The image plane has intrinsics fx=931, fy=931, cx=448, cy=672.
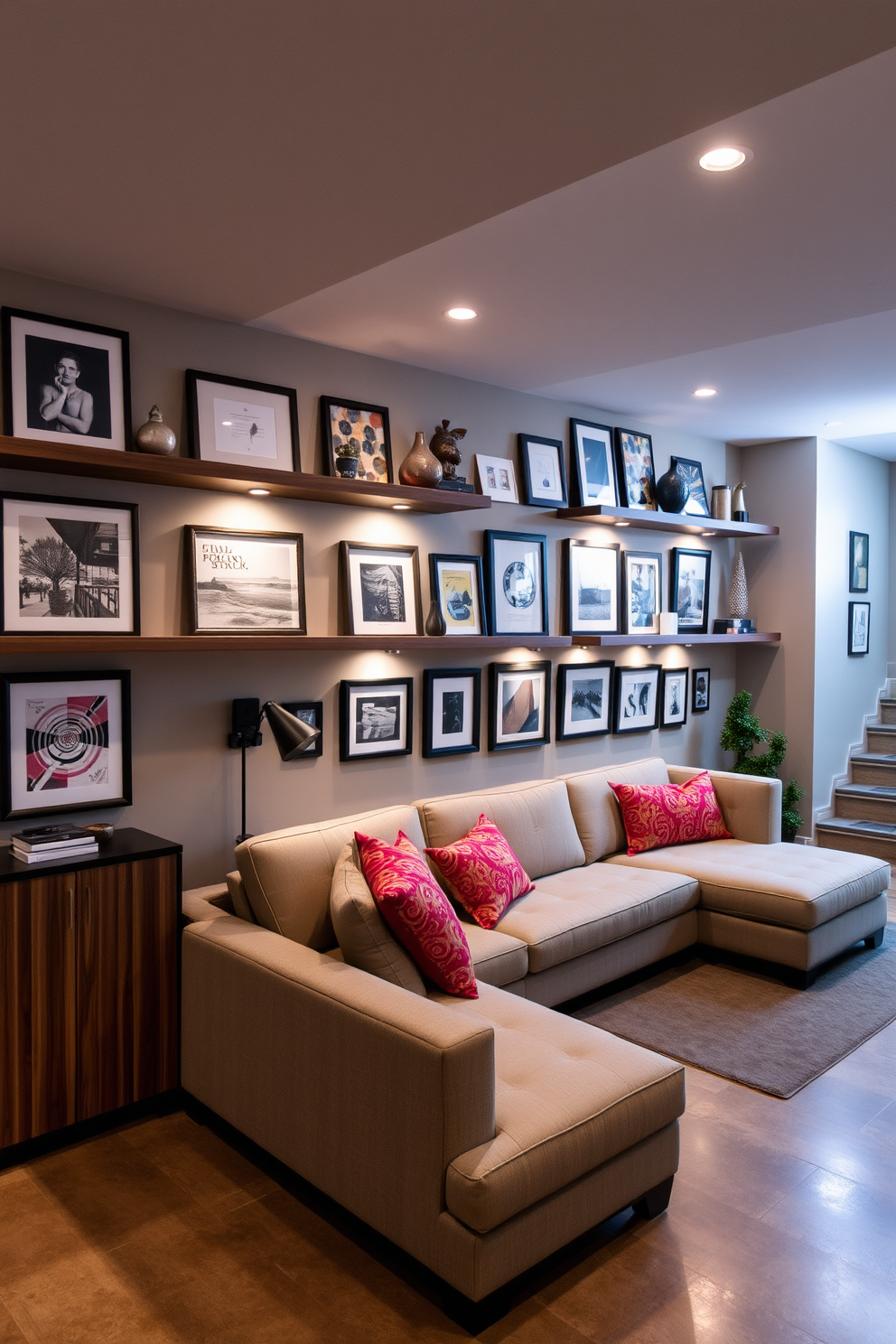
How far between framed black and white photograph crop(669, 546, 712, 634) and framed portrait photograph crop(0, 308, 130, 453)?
368 cm

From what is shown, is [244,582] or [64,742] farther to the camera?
[244,582]

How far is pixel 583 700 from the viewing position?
5.17 m

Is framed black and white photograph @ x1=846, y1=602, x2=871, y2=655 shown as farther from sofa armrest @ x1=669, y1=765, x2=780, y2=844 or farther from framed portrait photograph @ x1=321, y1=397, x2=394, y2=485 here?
framed portrait photograph @ x1=321, y1=397, x2=394, y2=485

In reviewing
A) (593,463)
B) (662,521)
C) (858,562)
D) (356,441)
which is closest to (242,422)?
(356,441)

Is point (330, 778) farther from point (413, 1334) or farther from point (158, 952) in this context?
point (413, 1334)

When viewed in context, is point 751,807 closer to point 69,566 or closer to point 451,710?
point 451,710

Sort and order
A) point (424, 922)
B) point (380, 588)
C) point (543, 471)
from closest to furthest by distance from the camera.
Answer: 1. point (424, 922)
2. point (380, 588)
3. point (543, 471)

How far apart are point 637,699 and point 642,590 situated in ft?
2.14

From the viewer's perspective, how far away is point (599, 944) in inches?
144

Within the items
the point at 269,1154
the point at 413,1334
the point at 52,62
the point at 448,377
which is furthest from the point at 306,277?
the point at 413,1334

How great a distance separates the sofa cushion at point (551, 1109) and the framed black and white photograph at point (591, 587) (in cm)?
271

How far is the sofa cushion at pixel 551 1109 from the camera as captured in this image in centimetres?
202

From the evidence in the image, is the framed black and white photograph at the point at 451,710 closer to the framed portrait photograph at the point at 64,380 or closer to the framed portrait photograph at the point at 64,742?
the framed portrait photograph at the point at 64,742

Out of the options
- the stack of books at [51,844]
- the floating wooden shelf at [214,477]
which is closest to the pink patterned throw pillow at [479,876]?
the stack of books at [51,844]
